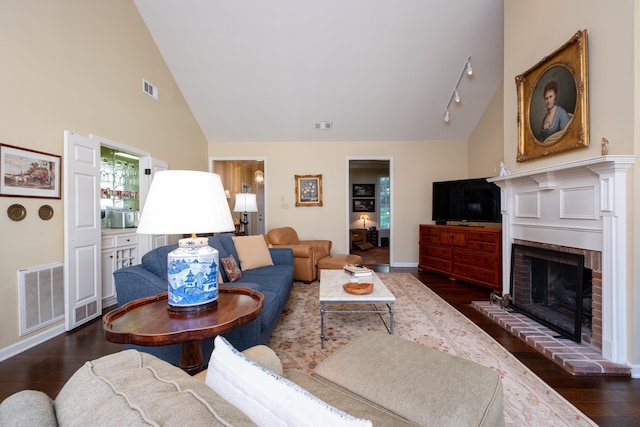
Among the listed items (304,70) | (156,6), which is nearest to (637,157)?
(304,70)

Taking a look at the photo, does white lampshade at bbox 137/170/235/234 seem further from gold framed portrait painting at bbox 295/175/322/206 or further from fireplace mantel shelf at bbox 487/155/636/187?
gold framed portrait painting at bbox 295/175/322/206

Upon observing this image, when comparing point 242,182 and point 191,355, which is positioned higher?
point 242,182

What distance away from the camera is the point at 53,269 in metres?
2.54

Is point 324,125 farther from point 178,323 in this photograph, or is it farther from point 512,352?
point 178,323

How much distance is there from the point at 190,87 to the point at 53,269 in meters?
3.33

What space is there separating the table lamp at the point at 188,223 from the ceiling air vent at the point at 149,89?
3.29 metres

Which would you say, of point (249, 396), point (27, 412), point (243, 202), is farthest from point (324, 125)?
point (27, 412)

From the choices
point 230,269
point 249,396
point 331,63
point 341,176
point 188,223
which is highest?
point 331,63


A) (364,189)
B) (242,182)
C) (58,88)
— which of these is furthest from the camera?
(364,189)

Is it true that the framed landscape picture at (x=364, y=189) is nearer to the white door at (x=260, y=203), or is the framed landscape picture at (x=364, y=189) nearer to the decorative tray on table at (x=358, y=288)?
the white door at (x=260, y=203)

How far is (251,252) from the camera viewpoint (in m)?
3.30

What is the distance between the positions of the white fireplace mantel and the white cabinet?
15.6ft

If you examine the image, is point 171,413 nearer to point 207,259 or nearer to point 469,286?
point 207,259

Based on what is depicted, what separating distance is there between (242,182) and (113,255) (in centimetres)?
483
